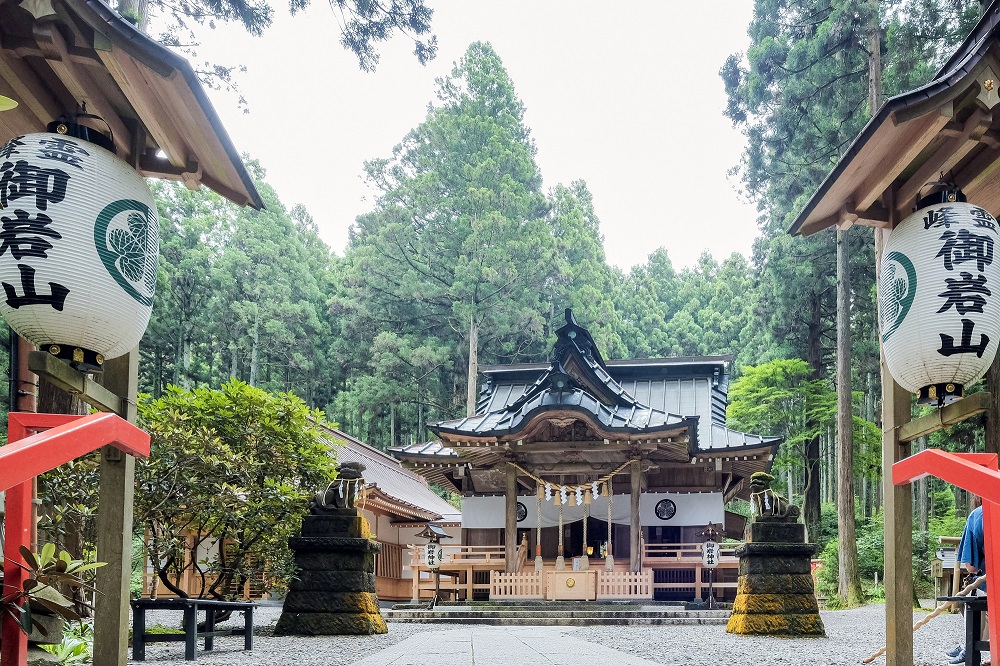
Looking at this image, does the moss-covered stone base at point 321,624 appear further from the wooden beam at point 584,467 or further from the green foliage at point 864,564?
the green foliage at point 864,564

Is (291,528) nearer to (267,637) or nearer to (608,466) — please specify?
(267,637)

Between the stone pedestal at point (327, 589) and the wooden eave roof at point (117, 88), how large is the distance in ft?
16.4

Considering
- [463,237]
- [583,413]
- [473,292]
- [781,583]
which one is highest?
[463,237]

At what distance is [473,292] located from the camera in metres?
33.2

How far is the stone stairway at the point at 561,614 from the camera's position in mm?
13984

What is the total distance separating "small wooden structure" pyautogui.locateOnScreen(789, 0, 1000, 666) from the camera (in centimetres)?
429

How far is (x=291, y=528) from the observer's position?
372 inches

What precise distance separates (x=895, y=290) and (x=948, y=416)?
2.48 ft

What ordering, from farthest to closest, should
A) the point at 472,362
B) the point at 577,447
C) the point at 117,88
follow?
1. the point at 472,362
2. the point at 577,447
3. the point at 117,88

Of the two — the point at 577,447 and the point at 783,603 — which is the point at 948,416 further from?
the point at 577,447

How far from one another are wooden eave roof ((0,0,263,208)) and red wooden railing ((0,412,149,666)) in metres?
1.52

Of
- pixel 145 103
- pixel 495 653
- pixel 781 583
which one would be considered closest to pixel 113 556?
pixel 145 103

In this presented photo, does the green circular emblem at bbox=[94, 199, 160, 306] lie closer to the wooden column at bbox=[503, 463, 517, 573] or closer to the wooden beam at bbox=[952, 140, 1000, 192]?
the wooden beam at bbox=[952, 140, 1000, 192]

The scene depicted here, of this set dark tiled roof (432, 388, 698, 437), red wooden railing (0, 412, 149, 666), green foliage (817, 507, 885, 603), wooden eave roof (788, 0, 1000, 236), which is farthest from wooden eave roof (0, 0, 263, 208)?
green foliage (817, 507, 885, 603)
